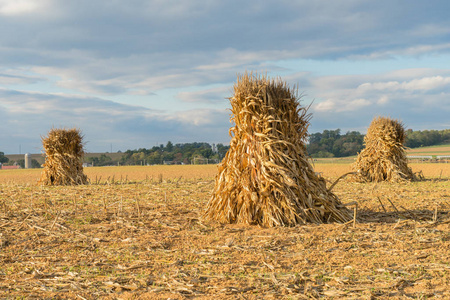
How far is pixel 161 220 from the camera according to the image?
8.64m

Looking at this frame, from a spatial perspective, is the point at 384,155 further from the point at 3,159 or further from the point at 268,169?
the point at 3,159

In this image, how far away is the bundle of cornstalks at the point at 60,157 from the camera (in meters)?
18.4

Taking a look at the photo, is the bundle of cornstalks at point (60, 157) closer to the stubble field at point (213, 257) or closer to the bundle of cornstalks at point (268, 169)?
the stubble field at point (213, 257)

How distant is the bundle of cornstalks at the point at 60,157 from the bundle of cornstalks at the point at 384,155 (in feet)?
43.0

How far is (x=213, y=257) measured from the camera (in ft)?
19.9

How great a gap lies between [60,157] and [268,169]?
1343 centimetres

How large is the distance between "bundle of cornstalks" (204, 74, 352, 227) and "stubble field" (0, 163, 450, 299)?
423 mm

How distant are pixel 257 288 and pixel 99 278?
2.11 meters

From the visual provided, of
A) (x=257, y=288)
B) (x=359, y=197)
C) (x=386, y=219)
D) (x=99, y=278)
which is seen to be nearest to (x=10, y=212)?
(x=99, y=278)

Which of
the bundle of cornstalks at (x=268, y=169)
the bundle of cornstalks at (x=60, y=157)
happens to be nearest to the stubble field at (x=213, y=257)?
the bundle of cornstalks at (x=268, y=169)

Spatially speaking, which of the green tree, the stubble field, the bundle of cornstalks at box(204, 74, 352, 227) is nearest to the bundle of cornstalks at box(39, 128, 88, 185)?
the stubble field

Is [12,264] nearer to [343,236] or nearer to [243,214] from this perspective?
[243,214]

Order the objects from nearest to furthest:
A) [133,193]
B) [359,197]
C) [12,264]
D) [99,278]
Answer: [99,278], [12,264], [359,197], [133,193]

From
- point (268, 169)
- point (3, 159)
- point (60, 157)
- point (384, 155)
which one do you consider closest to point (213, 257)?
point (268, 169)
